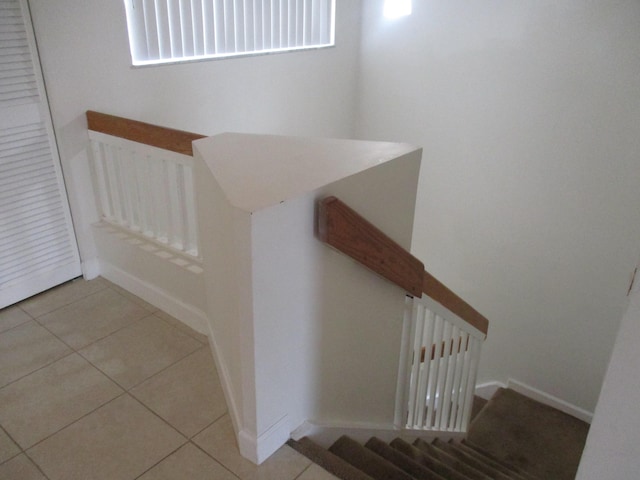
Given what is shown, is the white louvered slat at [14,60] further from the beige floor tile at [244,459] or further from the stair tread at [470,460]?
the stair tread at [470,460]

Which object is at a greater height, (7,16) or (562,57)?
(7,16)

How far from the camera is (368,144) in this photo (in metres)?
1.79

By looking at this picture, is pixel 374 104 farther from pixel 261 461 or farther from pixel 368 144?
pixel 261 461

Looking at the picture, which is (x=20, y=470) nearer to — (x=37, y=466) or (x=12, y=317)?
(x=37, y=466)

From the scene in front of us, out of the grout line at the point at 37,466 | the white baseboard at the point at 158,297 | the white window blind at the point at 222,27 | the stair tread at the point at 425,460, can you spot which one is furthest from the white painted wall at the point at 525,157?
the grout line at the point at 37,466

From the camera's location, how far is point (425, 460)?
2154 mm

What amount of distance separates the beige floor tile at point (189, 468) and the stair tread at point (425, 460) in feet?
2.86

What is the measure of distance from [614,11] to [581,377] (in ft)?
8.68

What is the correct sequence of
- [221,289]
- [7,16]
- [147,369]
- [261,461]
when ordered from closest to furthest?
[261,461] → [221,289] → [147,369] → [7,16]

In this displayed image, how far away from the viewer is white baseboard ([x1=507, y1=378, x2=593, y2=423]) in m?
4.07

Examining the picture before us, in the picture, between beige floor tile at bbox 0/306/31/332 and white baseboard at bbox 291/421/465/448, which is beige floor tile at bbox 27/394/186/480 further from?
beige floor tile at bbox 0/306/31/332

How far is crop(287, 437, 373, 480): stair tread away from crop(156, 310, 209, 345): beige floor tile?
0.73 meters

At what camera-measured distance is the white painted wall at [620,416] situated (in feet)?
2.19

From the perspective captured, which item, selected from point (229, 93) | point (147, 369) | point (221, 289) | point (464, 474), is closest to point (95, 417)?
point (147, 369)
